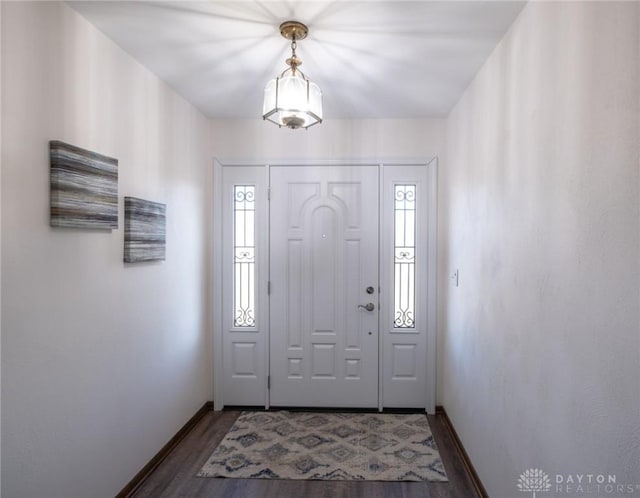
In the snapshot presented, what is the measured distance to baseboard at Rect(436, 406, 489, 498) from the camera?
2.12 m

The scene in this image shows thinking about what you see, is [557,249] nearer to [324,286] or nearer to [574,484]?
[574,484]

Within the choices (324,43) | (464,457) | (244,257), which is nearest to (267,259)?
(244,257)

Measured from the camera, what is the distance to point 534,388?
1.53m

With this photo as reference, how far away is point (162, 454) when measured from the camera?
2494 mm

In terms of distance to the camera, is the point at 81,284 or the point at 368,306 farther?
the point at 368,306

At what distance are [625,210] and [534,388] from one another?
0.85 meters

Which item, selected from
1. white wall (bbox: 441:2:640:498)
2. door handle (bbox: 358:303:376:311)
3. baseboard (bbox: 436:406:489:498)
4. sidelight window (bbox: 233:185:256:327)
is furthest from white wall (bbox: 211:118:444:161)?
baseboard (bbox: 436:406:489:498)

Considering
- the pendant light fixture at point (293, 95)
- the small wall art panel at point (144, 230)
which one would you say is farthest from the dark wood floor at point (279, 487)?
the pendant light fixture at point (293, 95)

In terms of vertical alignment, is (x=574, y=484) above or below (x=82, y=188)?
below

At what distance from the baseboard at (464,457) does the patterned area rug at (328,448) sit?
16 cm

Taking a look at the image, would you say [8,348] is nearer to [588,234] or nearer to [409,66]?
[588,234]

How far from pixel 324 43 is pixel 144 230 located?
4.88 feet

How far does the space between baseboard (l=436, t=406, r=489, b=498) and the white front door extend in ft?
1.90

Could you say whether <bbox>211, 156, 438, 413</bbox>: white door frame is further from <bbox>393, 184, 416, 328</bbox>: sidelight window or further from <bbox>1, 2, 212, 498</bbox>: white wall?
<bbox>1, 2, 212, 498</bbox>: white wall
